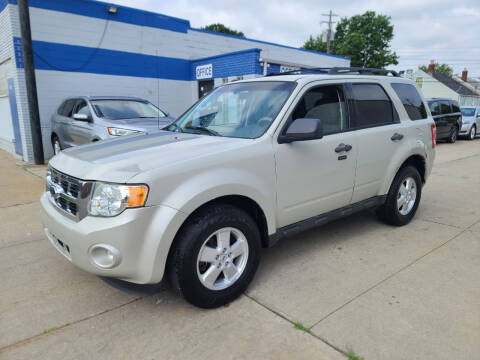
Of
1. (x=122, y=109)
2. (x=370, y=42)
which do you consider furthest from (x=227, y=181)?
(x=370, y=42)

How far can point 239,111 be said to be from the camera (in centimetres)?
342

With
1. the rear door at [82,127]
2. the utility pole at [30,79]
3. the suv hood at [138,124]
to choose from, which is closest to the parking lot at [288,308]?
the suv hood at [138,124]

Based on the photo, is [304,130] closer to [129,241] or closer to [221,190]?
[221,190]

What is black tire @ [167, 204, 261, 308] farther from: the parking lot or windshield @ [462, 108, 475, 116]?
windshield @ [462, 108, 475, 116]

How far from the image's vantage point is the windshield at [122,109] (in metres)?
7.49

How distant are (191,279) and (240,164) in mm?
938

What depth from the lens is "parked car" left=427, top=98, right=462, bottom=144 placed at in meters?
14.1

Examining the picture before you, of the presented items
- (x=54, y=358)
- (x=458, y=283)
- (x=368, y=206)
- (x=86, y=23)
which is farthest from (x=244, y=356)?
(x=86, y=23)

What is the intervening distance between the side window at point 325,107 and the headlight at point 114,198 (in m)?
1.59

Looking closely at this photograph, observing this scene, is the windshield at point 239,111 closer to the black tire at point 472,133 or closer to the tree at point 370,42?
the black tire at point 472,133

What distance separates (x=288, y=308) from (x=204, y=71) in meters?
11.8

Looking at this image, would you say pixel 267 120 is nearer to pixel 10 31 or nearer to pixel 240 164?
pixel 240 164

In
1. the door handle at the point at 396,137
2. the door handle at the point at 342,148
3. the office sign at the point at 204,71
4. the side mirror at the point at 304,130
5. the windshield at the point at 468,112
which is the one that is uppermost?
the office sign at the point at 204,71

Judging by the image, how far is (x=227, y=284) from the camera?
2.84m
